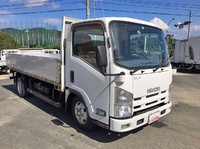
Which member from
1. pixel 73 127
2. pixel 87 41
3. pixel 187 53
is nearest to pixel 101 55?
pixel 87 41

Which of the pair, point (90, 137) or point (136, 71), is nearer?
point (136, 71)

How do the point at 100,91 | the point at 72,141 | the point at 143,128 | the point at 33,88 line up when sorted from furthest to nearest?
the point at 33,88
the point at 143,128
the point at 72,141
the point at 100,91

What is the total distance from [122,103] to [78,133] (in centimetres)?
148

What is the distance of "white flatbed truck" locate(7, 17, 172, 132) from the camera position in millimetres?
2932

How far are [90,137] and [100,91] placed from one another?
3.83ft

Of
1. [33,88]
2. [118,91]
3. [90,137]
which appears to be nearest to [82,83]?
[118,91]

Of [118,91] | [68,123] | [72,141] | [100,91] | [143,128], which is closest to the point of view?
[118,91]

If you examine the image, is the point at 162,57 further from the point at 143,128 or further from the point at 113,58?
the point at 143,128

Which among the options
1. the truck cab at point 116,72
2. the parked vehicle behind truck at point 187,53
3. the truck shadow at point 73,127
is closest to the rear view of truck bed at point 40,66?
the truck cab at point 116,72

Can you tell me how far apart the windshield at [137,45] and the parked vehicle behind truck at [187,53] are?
42.2 feet

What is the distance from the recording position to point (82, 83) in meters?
3.54

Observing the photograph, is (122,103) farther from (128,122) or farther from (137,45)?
(137,45)

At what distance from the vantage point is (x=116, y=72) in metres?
2.85

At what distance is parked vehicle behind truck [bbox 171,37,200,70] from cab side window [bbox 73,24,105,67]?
14027 mm
